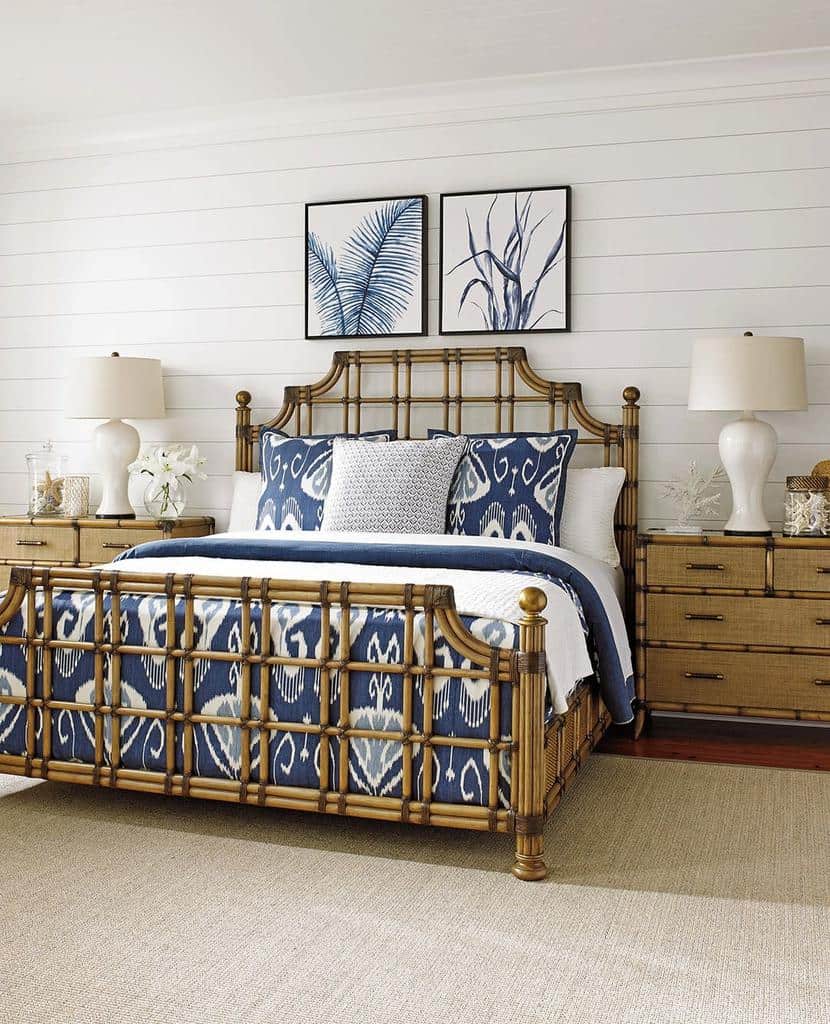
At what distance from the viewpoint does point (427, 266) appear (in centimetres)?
452

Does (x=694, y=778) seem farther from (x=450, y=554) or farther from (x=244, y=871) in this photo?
(x=244, y=871)

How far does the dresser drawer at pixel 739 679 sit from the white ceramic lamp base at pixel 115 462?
2416mm

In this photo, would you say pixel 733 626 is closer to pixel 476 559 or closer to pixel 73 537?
pixel 476 559

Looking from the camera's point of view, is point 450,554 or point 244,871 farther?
point 450,554

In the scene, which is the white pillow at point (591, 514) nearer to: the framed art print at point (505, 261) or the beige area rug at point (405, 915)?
the framed art print at point (505, 261)

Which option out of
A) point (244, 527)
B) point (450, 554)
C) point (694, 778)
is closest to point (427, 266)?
point (244, 527)

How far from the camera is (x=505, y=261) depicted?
14.5 ft

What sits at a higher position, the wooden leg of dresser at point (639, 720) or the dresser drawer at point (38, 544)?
the dresser drawer at point (38, 544)

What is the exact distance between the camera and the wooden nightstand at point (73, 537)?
173 inches

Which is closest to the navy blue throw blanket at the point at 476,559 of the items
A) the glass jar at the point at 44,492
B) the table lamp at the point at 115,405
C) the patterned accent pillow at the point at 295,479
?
the patterned accent pillow at the point at 295,479

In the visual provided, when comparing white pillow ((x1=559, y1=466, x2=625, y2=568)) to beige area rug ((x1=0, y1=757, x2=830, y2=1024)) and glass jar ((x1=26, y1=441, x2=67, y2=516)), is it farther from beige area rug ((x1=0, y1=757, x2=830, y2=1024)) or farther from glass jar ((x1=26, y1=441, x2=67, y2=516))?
glass jar ((x1=26, y1=441, x2=67, y2=516))

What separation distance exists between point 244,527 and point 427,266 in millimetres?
1384

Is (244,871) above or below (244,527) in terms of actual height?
Result: below

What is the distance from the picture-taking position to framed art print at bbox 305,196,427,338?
14.8 ft
